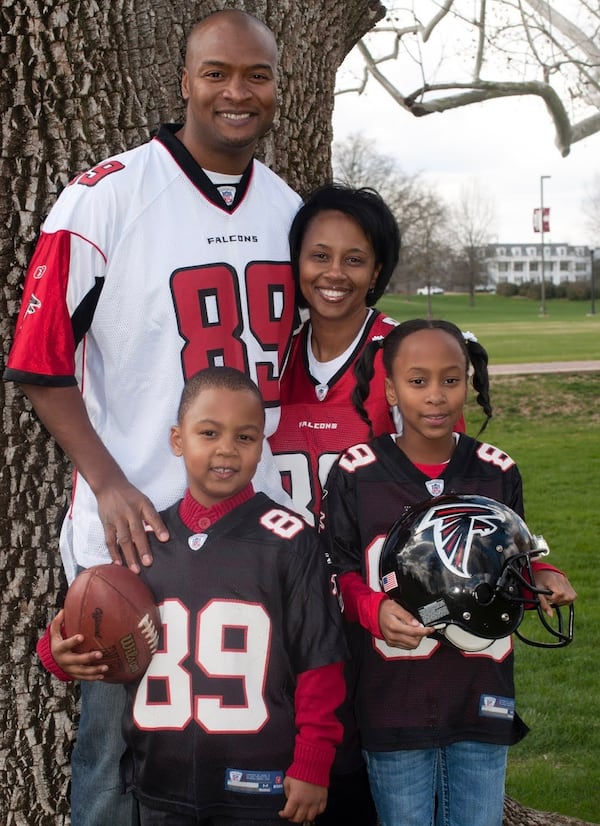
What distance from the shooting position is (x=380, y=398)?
2.85 metres

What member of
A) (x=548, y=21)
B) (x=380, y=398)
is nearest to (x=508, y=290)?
(x=548, y=21)

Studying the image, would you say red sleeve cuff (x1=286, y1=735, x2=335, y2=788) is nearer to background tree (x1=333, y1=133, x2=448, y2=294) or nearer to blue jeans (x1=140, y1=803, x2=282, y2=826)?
blue jeans (x1=140, y1=803, x2=282, y2=826)

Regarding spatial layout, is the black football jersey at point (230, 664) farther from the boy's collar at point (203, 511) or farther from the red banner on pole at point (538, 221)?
the red banner on pole at point (538, 221)

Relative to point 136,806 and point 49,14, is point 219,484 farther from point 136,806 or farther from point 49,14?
point 49,14

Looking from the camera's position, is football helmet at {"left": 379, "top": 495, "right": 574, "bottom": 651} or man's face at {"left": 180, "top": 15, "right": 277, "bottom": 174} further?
man's face at {"left": 180, "top": 15, "right": 277, "bottom": 174}

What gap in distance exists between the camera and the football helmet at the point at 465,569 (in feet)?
7.74

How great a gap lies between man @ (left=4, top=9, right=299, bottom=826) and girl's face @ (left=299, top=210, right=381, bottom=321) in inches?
6.6

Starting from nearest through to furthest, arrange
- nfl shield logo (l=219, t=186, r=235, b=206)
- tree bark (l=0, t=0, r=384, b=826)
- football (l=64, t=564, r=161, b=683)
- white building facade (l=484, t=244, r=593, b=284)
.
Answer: football (l=64, t=564, r=161, b=683)
nfl shield logo (l=219, t=186, r=235, b=206)
tree bark (l=0, t=0, r=384, b=826)
white building facade (l=484, t=244, r=593, b=284)

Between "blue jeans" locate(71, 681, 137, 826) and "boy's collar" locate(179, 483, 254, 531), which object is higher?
"boy's collar" locate(179, 483, 254, 531)

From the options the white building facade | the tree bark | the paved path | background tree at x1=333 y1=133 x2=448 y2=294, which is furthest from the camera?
the white building facade

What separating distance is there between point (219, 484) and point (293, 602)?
34cm

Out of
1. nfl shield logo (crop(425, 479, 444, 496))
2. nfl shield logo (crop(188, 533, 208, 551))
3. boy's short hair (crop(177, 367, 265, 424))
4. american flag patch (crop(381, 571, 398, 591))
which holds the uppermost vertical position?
boy's short hair (crop(177, 367, 265, 424))

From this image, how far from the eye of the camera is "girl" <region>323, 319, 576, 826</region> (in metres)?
2.55

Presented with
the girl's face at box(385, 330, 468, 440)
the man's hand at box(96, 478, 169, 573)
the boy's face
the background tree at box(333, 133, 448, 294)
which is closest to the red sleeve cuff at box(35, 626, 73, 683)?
the man's hand at box(96, 478, 169, 573)
